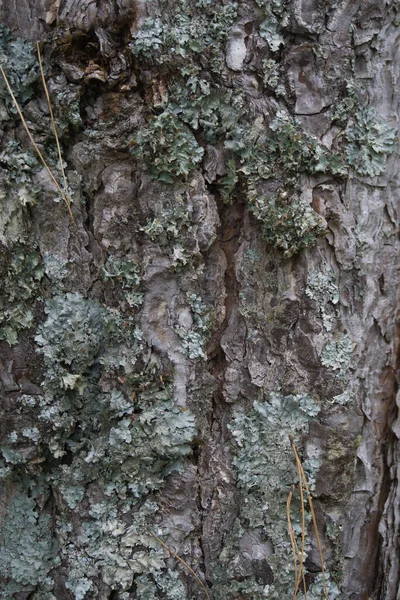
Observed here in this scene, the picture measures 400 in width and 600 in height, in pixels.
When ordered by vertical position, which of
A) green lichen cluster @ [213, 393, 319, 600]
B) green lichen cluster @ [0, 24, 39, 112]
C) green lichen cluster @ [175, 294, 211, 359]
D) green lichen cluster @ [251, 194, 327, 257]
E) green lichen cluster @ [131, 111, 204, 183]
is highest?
green lichen cluster @ [0, 24, 39, 112]

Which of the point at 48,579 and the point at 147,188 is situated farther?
the point at 48,579

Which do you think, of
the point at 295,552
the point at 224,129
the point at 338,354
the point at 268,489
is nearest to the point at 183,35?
the point at 224,129

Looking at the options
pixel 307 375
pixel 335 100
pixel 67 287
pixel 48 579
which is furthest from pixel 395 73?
pixel 48 579

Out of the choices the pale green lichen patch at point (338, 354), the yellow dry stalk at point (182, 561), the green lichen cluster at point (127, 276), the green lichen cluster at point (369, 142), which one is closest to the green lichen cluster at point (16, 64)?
the green lichen cluster at point (127, 276)

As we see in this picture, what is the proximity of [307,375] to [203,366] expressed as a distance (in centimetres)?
27

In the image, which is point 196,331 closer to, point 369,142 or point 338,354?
point 338,354

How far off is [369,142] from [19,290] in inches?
39.8

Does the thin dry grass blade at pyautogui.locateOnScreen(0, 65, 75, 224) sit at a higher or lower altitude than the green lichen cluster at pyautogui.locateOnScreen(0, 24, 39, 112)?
lower

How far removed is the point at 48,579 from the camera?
140 centimetres

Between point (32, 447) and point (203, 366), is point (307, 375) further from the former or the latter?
point (32, 447)

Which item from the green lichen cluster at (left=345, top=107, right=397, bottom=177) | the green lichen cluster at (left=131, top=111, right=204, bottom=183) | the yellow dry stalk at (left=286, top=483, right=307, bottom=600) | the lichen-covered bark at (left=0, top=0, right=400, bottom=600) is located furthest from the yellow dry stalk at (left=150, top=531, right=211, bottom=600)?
the green lichen cluster at (left=345, top=107, right=397, bottom=177)

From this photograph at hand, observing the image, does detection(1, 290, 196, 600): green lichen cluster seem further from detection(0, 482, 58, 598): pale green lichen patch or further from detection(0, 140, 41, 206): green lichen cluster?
detection(0, 140, 41, 206): green lichen cluster

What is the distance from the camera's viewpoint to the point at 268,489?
135cm

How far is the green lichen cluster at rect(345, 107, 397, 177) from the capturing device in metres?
1.34
